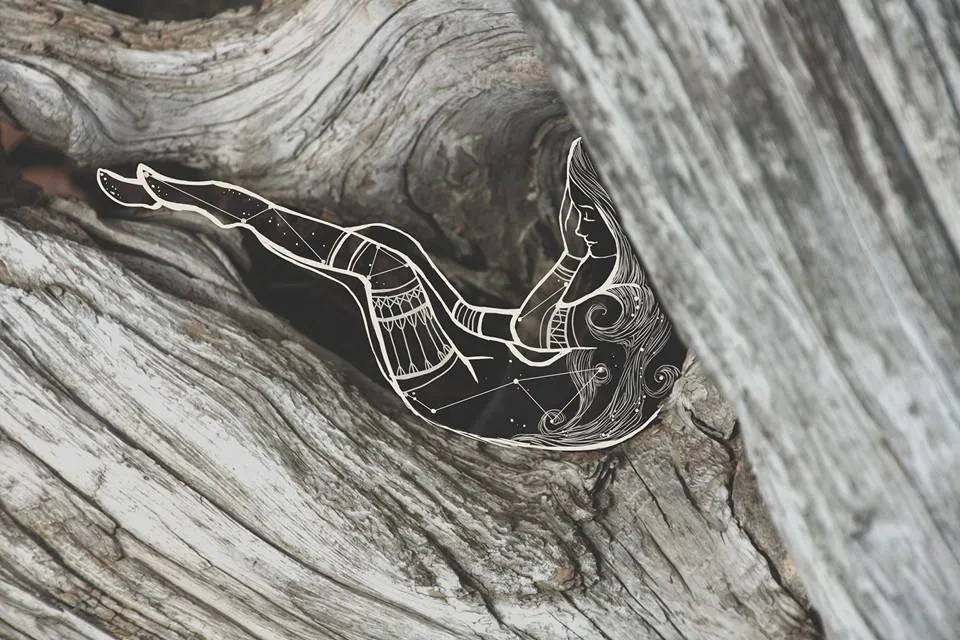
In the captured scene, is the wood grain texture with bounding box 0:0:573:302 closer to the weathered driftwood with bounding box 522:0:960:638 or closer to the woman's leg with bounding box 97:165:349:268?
the woman's leg with bounding box 97:165:349:268

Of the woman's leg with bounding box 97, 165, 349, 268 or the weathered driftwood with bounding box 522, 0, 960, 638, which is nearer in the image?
the weathered driftwood with bounding box 522, 0, 960, 638

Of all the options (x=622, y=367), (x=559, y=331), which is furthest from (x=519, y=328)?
(x=622, y=367)

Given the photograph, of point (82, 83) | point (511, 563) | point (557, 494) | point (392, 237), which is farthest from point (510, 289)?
point (82, 83)

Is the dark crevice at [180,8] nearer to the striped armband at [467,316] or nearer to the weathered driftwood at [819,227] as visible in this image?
the striped armband at [467,316]

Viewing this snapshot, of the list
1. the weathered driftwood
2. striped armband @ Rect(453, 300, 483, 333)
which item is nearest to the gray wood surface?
striped armband @ Rect(453, 300, 483, 333)

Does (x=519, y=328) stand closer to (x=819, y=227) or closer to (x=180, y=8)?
(x=819, y=227)

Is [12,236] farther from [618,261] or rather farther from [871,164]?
[871,164]

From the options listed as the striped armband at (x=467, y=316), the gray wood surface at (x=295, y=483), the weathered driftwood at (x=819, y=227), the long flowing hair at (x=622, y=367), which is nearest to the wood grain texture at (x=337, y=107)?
the gray wood surface at (x=295, y=483)
